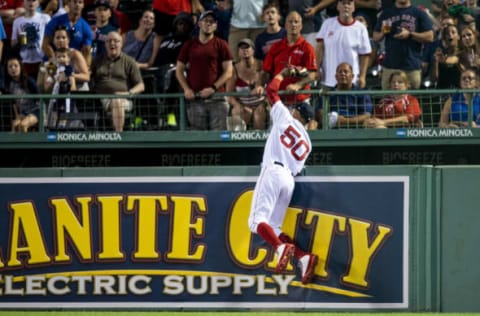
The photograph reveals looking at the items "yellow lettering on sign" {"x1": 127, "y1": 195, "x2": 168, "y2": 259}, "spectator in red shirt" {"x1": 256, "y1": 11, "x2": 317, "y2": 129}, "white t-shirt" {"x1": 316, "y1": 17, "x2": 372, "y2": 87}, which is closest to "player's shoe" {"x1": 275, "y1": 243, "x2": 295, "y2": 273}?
"yellow lettering on sign" {"x1": 127, "y1": 195, "x2": 168, "y2": 259}

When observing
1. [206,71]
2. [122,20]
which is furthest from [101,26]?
[206,71]

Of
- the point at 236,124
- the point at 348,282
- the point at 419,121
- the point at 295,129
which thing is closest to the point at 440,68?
the point at 419,121

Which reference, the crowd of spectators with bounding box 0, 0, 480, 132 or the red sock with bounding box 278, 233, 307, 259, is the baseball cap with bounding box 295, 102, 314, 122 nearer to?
the crowd of spectators with bounding box 0, 0, 480, 132

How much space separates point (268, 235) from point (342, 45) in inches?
180

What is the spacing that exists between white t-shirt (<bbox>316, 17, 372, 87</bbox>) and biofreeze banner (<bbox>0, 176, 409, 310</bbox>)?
3896 millimetres

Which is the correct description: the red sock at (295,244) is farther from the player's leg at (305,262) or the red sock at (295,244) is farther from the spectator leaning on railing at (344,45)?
the spectator leaning on railing at (344,45)

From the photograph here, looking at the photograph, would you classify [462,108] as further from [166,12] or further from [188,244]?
[188,244]

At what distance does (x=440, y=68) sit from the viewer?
556 inches

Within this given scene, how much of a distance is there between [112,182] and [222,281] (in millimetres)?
1481

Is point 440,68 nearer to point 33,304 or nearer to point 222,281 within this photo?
point 222,281

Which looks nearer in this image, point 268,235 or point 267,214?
point 268,235

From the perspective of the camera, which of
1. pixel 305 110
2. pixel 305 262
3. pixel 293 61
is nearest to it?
pixel 305 262

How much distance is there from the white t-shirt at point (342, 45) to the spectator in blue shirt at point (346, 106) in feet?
1.19

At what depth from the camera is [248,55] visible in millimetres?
13711
